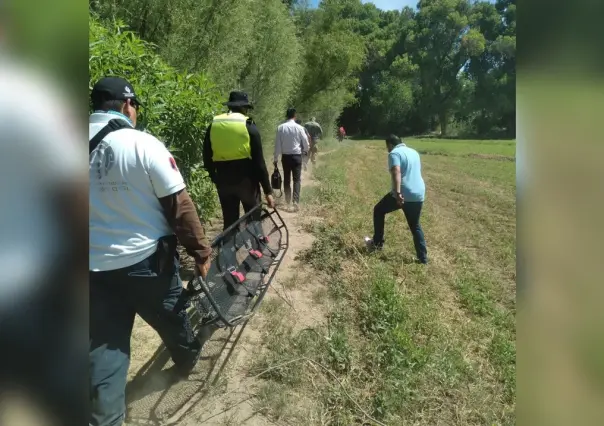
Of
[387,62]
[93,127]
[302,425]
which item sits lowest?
[302,425]

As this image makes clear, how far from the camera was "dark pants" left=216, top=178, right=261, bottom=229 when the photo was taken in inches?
195

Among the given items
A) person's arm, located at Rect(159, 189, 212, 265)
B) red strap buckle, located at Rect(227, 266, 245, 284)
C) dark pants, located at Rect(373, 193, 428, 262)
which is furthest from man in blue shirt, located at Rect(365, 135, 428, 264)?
person's arm, located at Rect(159, 189, 212, 265)

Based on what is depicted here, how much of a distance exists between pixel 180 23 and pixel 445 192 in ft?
31.5

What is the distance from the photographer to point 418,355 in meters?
3.52

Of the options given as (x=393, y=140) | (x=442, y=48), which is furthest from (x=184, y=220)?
(x=442, y=48)

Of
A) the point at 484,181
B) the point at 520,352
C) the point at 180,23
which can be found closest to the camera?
the point at 520,352

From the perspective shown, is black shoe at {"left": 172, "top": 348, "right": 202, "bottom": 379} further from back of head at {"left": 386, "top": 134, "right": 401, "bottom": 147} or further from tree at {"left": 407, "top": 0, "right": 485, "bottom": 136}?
tree at {"left": 407, "top": 0, "right": 485, "bottom": 136}

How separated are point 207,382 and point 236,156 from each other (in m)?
2.38

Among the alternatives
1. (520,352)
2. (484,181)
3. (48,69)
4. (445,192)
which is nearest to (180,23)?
(48,69)

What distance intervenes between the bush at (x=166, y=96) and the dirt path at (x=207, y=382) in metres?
1.97

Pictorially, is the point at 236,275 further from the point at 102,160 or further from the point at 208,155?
the point at 208,155

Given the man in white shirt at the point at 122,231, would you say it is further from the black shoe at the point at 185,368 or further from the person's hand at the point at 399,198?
the person's hand at the point at 399,198

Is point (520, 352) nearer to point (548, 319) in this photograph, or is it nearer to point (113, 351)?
point (548, 319)

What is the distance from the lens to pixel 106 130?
2254 millimetres
